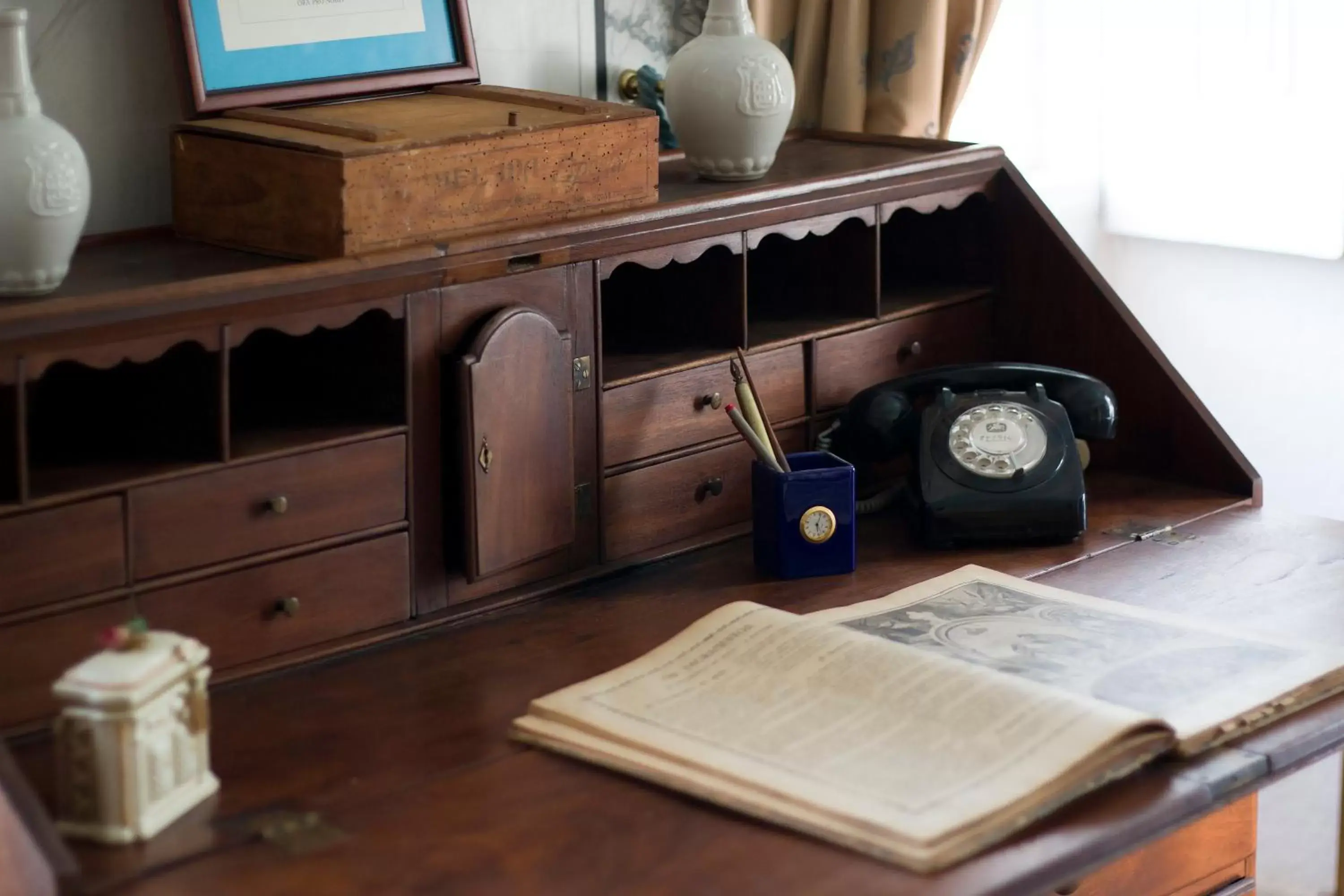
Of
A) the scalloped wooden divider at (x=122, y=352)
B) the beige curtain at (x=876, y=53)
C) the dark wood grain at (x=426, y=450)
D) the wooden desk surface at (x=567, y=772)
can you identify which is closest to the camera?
the wooden desk surface at (x=567, y=772)

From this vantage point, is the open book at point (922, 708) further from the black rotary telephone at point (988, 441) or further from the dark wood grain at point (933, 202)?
the dark wood grain at point (933, 202)

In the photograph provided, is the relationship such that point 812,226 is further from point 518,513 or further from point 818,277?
point 518,513

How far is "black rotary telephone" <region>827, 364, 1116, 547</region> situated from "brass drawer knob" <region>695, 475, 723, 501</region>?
14 cm

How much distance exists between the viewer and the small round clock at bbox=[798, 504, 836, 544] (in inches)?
63.7

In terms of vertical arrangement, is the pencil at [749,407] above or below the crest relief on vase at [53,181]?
below

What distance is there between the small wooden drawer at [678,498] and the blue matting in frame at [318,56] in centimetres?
47

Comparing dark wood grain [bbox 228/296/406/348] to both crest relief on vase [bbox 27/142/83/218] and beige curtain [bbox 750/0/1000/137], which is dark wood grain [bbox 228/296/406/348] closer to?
crest relief on vase [bbox 27/142/83/218]

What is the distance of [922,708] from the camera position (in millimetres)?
1261

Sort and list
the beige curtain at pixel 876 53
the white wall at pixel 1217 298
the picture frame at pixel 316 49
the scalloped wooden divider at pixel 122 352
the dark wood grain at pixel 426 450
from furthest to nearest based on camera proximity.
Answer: the white wall at pixel 1217 298
the beige curtain at pixel 876 53
the picture frame at pixel 316 49
the dark wood grain at pixel 426 450
the scalloped wooden divider at pixel 122 352

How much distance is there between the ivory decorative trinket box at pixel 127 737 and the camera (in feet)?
3.62

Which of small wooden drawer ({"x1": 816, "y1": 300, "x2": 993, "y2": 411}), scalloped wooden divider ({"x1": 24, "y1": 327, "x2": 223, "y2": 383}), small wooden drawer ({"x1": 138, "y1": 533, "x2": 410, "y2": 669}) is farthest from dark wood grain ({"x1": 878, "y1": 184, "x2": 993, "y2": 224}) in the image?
scalloped wooden divider ({"x1": 24, "y1": 327, "x2": 223, "y2": 383})

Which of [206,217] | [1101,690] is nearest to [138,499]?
[206,217]

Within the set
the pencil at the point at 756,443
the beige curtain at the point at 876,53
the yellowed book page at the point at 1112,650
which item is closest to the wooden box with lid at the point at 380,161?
the pencil at the point at 756,443

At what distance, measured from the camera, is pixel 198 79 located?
158 centimetres
